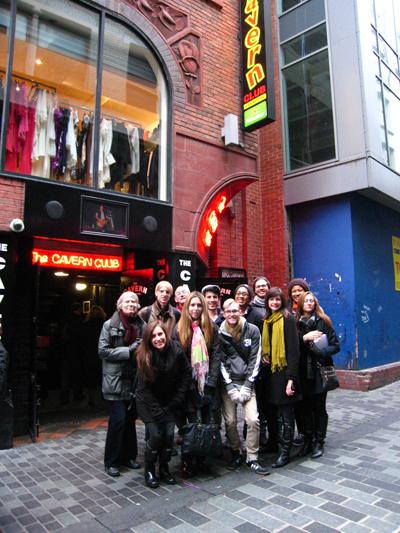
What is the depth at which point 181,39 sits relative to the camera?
324 inches

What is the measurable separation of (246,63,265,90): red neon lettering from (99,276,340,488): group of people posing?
5.64 metres

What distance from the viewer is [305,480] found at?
4.11m

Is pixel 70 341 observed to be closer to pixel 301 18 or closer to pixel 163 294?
pixel 163 294

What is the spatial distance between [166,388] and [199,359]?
1.49ft

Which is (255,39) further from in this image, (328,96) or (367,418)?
(367,418)

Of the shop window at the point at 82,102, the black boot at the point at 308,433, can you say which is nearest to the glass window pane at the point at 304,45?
the shop window at the point at 82,102

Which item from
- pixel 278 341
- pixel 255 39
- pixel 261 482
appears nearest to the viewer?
pixel 261 482

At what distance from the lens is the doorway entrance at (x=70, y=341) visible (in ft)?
25.9

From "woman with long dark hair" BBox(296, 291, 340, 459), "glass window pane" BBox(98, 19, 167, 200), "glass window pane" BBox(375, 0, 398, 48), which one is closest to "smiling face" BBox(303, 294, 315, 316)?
"woman with long dark hair" BBox(296, 291, 340, 459)

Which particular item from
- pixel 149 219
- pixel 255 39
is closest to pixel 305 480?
pixel 149 219

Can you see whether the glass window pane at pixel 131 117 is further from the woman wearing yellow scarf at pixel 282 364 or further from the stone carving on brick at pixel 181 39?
the woman wearing yellow scarf at pixel 282 364

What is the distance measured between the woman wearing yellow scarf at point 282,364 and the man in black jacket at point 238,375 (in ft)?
0.73

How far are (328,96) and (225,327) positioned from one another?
804 cm

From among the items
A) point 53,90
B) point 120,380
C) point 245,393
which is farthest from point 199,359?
point 53,90
